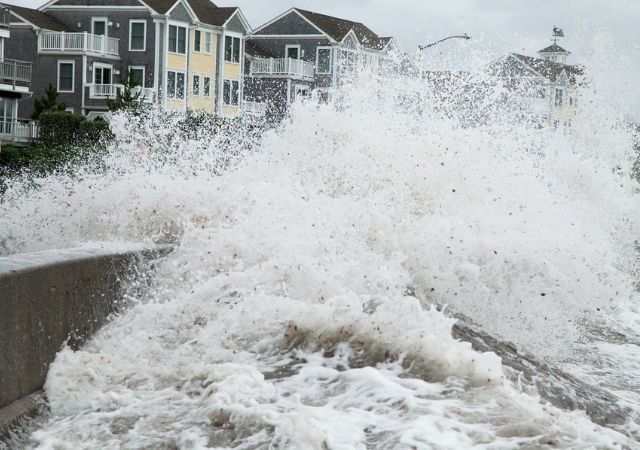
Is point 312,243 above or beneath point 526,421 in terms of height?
above

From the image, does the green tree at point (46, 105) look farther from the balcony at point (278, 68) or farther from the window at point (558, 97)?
the window at point (558, 97)

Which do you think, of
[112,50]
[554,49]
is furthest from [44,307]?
[554,49]

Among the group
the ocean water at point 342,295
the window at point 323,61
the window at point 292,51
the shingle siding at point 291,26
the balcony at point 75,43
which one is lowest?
the ocean water at point 342,295

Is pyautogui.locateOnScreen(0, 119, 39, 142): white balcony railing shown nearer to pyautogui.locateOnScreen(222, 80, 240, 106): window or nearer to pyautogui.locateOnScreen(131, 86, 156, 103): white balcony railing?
pyautogui.locateOnScreen(131, 86, 156, 103): white balcony railing

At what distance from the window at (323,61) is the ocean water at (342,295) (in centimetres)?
4199

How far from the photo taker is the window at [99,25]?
48875mm

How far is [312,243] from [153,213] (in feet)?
6.24

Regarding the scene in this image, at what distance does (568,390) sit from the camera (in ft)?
20.6

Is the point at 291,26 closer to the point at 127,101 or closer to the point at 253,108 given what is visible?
the point at 253,108

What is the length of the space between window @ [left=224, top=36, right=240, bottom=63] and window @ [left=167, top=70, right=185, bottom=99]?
13.5 ft

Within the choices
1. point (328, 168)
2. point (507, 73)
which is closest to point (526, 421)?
point (328, 168)

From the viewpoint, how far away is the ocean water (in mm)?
5023

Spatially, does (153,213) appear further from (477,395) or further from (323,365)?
(477,395)

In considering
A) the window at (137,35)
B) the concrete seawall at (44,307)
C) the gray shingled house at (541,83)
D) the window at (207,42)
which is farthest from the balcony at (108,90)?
the concrete seawall at (44,307)
